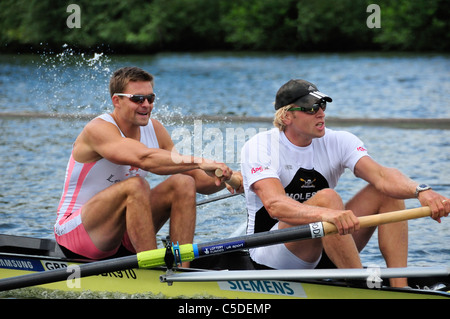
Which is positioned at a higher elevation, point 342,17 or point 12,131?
point 342,17

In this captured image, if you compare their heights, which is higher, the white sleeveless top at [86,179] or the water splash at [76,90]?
the water splash at [76,90]

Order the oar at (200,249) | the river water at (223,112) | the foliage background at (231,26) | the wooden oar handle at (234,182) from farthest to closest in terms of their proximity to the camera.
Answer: the foliage background at (231,26) < the river water at (223,112) < the wooden oar handle at (234,182) < the oar at (200,249)

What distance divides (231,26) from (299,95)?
45.0 m

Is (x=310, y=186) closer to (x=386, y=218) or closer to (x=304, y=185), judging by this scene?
(x=304, y=185)

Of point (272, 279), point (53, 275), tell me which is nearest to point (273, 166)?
point (272, 279)

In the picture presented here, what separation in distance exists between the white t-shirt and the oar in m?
0.49

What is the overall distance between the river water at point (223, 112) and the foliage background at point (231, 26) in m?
2.62

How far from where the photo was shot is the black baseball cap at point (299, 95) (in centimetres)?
532

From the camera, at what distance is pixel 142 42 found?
44.2m

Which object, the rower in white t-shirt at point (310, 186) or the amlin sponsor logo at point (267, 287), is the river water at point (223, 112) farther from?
the amlin sponsor logo at point (267, 287)

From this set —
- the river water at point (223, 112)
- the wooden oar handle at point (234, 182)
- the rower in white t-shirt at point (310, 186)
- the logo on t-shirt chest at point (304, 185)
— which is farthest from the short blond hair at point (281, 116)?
the river water at point (223, 112)

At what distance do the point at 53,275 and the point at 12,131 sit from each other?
37.3ft

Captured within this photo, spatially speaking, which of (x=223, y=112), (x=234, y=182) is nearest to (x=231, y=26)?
(x=223, y=112)

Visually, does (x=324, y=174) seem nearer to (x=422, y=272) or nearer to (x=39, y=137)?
(x=422, y=272)
